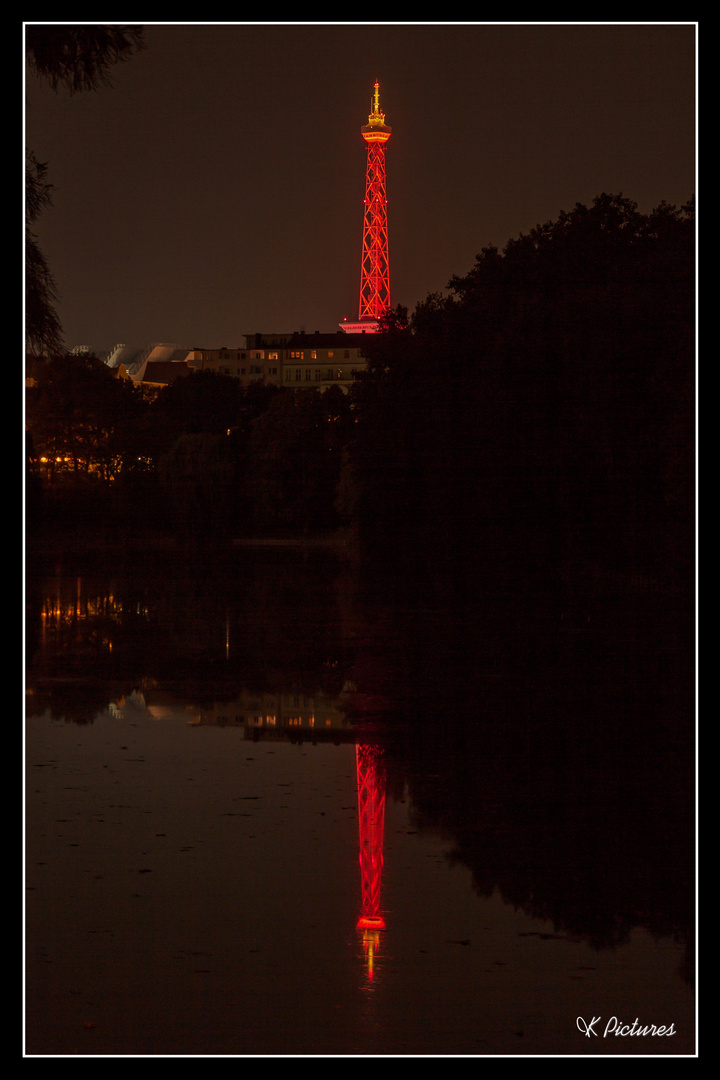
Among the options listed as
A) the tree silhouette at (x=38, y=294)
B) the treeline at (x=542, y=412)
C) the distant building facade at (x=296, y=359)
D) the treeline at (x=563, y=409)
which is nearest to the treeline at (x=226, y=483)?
the treeline at (x=542, y=412)

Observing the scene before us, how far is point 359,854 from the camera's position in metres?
8.67

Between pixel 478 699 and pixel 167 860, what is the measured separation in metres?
6.85

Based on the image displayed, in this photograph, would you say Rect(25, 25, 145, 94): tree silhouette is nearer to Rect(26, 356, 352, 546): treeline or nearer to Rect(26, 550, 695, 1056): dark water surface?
Rect(26, 550, 695, 1056): dark water surface

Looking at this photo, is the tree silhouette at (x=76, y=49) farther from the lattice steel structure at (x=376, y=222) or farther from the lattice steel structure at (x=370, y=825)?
the lattice steel structure at (x=376, y=222)

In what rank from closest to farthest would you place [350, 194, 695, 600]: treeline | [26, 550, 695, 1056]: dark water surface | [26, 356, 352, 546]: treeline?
[26, 550, 695, 1056]: dark water surface
[350, 194, 695, 600]: treeline
[26, 356, 352, 546]: treeline

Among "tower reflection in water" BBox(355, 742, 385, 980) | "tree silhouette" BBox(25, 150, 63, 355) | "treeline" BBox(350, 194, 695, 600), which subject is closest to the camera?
"tower reflection in water" BBox(355, 742, 385, 980)

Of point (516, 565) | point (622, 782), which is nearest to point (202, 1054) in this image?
point (622, 782)

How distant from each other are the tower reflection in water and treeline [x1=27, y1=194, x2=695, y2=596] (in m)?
6.53

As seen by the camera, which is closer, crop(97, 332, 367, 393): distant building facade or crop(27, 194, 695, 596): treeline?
crop(27, 194, 695, 596): treeline

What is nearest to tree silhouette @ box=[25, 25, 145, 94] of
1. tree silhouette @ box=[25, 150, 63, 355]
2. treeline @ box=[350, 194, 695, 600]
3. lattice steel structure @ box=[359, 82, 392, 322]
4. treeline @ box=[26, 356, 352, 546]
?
tree silhouette @ box=[25, 150, 63, 355]

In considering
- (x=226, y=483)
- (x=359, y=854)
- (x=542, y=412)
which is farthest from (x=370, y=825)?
(x=226, y=483)

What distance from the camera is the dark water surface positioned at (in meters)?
5.95

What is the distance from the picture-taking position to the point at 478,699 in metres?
14.9

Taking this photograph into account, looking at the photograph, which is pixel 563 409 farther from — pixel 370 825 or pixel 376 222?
pixel 376 222
